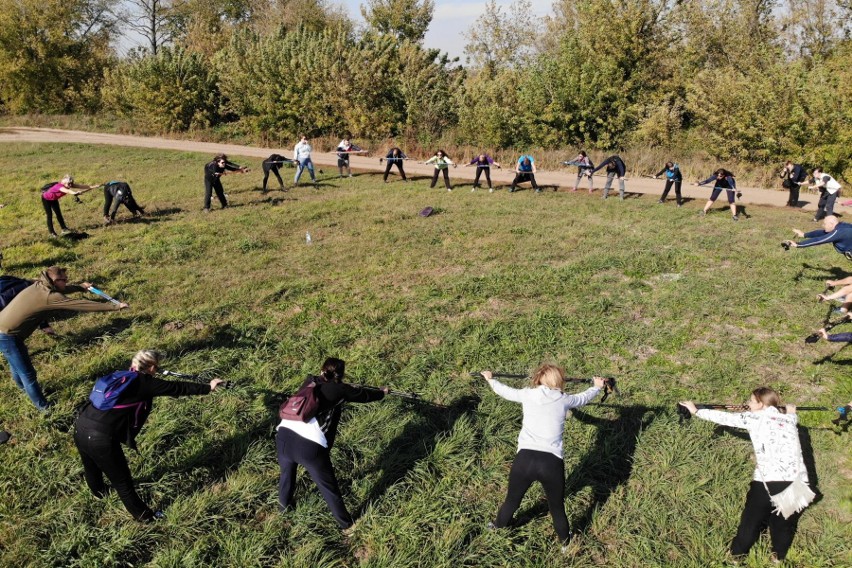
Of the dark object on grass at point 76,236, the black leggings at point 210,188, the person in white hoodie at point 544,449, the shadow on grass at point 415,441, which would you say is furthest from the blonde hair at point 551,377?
the black leggings at point 210,188

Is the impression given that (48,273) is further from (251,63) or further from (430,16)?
(430,16)

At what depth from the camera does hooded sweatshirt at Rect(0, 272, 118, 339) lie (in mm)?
6062

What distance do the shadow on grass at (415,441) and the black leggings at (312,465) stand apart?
0.40 m

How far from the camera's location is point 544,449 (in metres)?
4.49

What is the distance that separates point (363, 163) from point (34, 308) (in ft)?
65.0

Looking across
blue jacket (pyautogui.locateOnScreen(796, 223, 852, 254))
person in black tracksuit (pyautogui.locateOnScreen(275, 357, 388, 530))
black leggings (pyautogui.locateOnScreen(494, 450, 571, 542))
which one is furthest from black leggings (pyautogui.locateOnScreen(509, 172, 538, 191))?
black leggings (pyautogui.locateOnScreen(494, 450, 571, 542))

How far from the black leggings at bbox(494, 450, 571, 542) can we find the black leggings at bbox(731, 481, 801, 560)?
152cm

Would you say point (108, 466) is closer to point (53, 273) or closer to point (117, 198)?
point (53, 273)

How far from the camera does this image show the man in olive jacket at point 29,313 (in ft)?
19.9

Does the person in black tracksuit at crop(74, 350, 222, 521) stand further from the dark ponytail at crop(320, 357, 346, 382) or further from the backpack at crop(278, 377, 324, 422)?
the dark ponytail at crop(320, 357, 346, 382)

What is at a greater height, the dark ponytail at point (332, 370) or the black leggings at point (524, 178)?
the black leggings at point (524, 178)

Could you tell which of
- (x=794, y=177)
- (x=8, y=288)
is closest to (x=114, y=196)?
(x=8, y=288)

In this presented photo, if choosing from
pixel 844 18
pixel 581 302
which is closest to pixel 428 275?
pixel 581 302

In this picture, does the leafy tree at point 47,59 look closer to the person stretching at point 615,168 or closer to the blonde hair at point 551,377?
the person stretching at point 615,168
